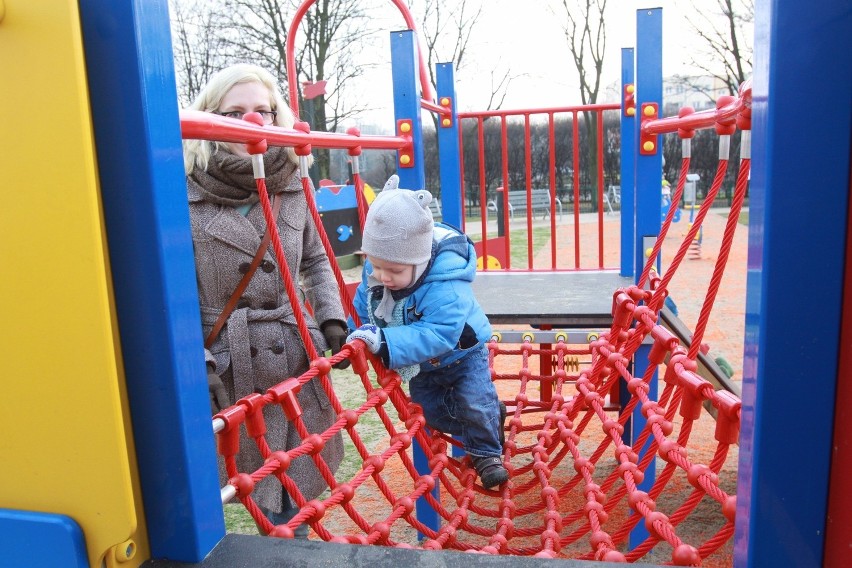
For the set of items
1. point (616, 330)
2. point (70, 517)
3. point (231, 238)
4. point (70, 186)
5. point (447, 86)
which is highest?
point (447, 86)

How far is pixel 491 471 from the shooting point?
1.74m

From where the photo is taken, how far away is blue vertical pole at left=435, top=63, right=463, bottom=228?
338cm

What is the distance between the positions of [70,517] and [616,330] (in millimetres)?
1536

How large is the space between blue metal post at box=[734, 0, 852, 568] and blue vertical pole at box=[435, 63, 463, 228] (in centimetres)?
287

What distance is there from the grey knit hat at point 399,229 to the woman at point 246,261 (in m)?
0.19

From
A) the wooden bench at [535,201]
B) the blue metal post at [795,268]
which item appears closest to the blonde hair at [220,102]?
→ the blue metal post at [795,268]

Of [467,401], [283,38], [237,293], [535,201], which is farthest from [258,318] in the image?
[535,201]

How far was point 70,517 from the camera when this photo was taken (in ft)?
2.01

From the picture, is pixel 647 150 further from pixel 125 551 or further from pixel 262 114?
pixel 125 551

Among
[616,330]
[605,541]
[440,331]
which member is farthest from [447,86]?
[605,541]

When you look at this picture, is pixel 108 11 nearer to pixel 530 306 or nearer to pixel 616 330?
pixel 616 330

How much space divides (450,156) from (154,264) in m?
2.93

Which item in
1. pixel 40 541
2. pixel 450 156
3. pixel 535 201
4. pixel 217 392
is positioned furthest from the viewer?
pixel 535 201

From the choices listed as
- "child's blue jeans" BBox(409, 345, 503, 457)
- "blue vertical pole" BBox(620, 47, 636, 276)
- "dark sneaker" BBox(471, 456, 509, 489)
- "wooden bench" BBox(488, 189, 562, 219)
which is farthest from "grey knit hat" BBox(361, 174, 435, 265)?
"wooden bench" BBox(488, 189, 562, 219)
